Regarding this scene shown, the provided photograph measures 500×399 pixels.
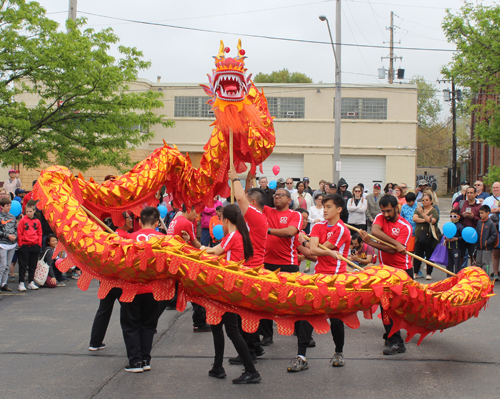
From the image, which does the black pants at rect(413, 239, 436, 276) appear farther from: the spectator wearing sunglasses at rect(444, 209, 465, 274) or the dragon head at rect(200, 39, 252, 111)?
the dragon head at rect(200, 39, 252, 111)

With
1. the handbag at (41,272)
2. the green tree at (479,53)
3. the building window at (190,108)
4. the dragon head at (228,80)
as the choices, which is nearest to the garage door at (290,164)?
the building window at (190,108)

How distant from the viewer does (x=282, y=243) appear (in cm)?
557

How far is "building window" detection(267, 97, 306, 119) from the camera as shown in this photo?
79.4 feet

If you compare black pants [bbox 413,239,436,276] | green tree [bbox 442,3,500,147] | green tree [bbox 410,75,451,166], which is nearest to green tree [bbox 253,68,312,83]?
green tree [bbox 410,75,451,166]

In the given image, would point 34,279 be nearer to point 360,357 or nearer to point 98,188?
point 98,188

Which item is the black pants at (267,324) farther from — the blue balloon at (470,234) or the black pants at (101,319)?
the blue balloon at (470,234)

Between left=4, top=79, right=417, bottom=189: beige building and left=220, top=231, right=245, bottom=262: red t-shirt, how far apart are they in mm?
19068

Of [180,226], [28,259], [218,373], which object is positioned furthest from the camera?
[28,259]

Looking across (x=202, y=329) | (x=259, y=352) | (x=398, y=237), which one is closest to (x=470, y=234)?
(x=398, y=237)

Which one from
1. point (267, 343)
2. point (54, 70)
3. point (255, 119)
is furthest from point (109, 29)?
point (267, 343)

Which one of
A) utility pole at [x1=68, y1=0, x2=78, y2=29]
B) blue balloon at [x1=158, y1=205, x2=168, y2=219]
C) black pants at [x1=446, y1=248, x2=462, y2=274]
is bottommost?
black pants at [x1=446, y1=248, x2=462, y2=274]

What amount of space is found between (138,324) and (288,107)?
67.2ft

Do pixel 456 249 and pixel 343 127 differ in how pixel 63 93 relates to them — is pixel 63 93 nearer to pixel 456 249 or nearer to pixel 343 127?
pixel 456 249

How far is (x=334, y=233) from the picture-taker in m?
5.02
